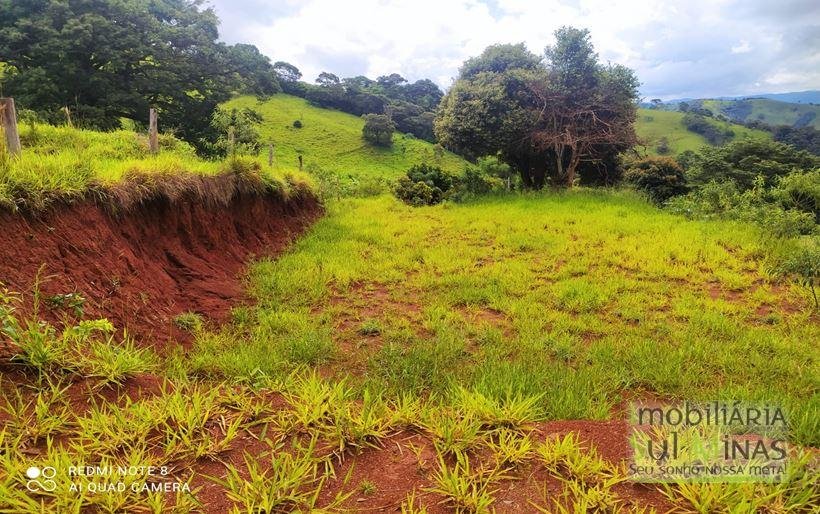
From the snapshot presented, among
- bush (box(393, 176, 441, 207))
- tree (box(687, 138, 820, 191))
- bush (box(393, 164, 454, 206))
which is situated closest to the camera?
bush (box(393, 176, 441, 207))

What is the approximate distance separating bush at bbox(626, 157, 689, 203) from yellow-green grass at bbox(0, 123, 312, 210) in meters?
25.4

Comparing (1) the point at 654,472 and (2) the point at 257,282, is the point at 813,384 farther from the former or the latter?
(2) the point at 257,282

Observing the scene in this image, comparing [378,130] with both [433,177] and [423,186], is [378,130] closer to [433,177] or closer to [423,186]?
[433,177]

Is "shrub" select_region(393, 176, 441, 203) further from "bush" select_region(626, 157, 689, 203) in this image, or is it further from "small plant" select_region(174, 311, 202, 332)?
"bush" select_region(626, 157, 689, 203)

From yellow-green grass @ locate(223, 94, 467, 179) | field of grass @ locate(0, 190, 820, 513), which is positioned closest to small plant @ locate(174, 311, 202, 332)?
field of grass @ locate(0, 190, 820, 513)

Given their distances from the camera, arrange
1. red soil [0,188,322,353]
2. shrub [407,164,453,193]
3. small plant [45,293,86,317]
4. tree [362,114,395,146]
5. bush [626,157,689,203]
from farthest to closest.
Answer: tree [362,114,395,146]
bush [626,157,689,203]
shrub [407,164,453,193]
red soil [0,188,322,353]
small plant [45,293,86,317]

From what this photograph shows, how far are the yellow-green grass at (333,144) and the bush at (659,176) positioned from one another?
44.3 feet

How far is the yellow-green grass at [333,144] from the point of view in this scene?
36847mm

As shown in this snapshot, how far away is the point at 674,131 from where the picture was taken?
71.0m

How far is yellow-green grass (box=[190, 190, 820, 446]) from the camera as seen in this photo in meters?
4.12

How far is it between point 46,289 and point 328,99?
2153 inches

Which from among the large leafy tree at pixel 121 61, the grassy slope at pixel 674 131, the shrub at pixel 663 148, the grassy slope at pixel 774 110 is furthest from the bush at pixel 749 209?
the grassy slope at pixel 774 110
